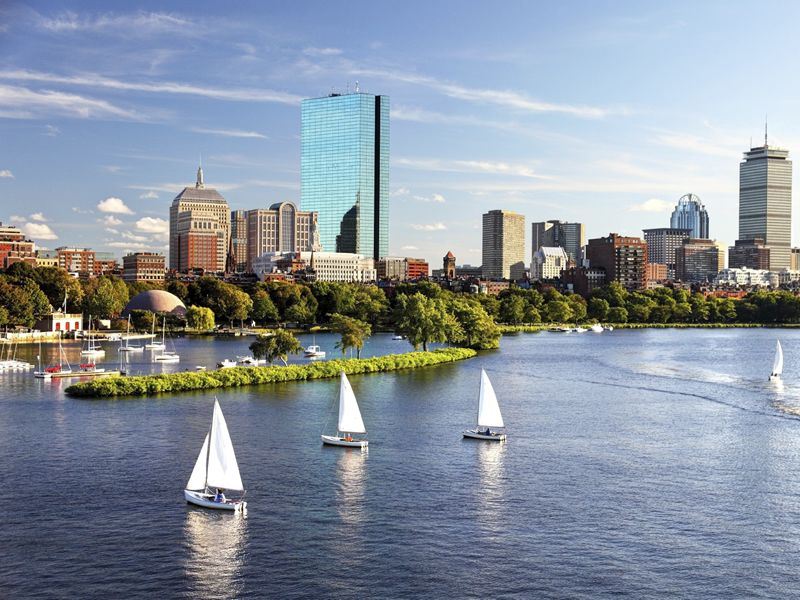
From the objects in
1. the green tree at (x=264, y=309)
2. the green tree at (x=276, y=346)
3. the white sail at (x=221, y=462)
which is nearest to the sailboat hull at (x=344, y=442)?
the white sail at (x=221, y=462)

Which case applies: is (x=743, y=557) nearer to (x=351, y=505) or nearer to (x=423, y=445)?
(x=351, y=505)

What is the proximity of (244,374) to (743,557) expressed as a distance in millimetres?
58925

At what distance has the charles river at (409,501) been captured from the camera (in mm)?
35812

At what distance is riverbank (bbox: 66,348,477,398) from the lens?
80.2m

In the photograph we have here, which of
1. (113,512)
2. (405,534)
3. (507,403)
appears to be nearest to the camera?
(405,534)

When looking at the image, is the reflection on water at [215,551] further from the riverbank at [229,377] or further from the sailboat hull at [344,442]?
the riverbank at [229,377]

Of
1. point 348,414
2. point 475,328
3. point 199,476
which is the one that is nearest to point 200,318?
point 475,328

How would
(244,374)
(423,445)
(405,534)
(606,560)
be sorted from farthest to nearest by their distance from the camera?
(244,374), (423,445), (405,534), (606,560)

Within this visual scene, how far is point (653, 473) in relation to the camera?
52.0 metres

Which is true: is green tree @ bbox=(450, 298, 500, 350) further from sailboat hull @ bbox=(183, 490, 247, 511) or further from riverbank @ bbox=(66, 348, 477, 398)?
sailboat hull @ bbox=(183, 490, 247, 511)

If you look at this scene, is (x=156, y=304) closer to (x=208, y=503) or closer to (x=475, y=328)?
(x=475, y=328)

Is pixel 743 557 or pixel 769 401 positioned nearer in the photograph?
pixel 743 557

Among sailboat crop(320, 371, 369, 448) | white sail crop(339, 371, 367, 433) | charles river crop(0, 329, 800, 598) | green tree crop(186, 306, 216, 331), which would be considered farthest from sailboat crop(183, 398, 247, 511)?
green tree crop(186, 306, 216, 331)

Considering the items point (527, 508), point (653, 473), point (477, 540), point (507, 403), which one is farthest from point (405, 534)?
point (507, 403)
